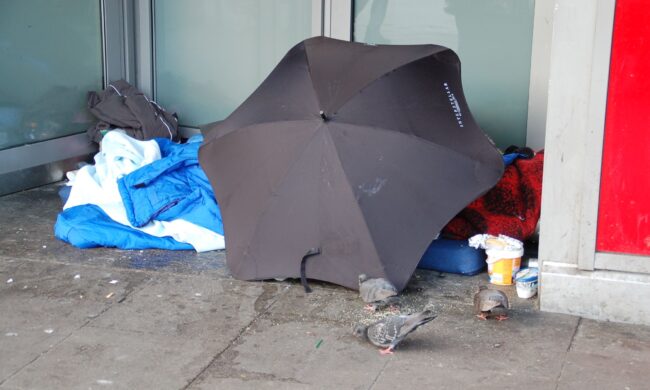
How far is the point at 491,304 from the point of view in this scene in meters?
4.30

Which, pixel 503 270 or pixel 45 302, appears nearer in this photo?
pixel 45 302

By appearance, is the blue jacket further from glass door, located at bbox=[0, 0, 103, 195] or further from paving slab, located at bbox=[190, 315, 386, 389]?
paving slab, located at bbox=[190, 315, 386, 389]

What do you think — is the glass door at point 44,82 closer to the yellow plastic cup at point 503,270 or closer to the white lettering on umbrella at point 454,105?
→ the white lettering on umbrella at point 454,105

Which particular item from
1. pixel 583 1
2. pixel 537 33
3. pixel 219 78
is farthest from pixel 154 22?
pixel 583 1

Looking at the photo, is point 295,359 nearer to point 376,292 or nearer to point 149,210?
point 376,292

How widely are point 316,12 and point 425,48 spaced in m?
1.83

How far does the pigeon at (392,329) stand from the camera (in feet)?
13.1

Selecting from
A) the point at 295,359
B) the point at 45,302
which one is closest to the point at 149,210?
the point at 45,302

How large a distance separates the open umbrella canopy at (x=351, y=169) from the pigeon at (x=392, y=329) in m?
0.44

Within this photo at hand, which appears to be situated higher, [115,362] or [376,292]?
[376,292]

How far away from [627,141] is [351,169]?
126 cm

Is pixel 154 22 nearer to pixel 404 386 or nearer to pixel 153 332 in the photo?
pixel 153 332

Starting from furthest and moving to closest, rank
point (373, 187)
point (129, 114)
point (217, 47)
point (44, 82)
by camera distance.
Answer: point (217, 47), point (129, 114), point (44, 82), point (373, 187)

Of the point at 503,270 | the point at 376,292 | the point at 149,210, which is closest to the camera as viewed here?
the point at 376,292
